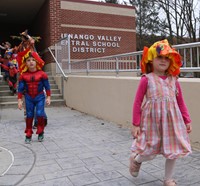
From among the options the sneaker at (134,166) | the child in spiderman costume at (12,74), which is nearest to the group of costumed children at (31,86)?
the sneaker at (134,166)

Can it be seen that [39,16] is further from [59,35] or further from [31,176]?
[31,176]

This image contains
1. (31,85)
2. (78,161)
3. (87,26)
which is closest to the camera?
(78,161)

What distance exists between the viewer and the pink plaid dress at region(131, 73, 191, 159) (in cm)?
276

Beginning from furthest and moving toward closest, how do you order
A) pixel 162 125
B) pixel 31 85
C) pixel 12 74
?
pixel 12 74 → pixel 31 85 → pixel 162 125

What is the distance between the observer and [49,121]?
7348mm

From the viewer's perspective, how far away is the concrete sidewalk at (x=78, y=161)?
3293mm

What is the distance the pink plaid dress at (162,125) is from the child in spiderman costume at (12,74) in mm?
7943

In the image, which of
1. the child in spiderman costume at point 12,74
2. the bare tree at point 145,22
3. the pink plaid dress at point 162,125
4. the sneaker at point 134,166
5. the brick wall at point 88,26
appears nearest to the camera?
the pink plaid dress at point 162,125

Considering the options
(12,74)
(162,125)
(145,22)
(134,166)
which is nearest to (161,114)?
(162,125)

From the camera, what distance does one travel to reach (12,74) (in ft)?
33.0

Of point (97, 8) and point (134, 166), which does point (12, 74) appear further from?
point (134, 166)

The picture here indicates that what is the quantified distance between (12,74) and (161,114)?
818 cm

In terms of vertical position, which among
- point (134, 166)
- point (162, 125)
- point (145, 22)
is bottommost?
point (134, 166)

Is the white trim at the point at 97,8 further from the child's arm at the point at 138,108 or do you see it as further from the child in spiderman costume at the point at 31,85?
the child's arm at the point at 138,108
